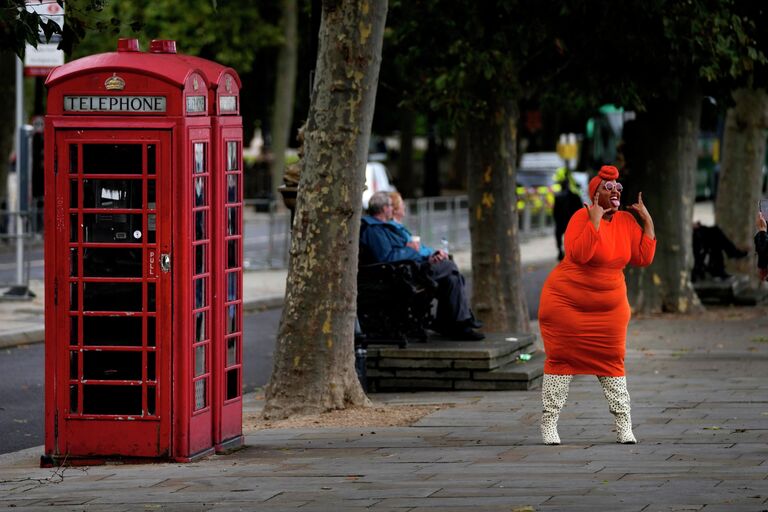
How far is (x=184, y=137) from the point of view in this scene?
8812 millimetres

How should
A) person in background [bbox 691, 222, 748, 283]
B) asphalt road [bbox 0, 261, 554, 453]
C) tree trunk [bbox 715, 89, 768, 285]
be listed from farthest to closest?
tree trunk [bbox 715, 89, 768, 285]
person in background [bbox 691, 222, 748, 283]
asphalt road [bbox 0, 261, 554, 453]

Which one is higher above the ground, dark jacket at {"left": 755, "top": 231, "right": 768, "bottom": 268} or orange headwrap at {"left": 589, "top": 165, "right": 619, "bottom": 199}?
orange headwrap at {"left": 589, "top": 165, "right": 619, "bottom": 199}

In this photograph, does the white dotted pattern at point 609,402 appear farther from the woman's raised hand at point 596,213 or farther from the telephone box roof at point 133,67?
the telephone box roof at point 133,67

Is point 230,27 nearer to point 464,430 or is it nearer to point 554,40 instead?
point 554,40

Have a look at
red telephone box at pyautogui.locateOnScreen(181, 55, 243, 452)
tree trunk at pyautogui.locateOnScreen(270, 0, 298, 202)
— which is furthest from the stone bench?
tree trunk at pyautogui.locateOnScreen(270, 0, 298, 202)

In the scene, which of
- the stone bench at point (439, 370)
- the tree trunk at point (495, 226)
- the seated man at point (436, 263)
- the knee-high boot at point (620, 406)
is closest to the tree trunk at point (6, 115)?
the tree trunk at point (495, 226)

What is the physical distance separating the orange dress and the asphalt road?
147 inches

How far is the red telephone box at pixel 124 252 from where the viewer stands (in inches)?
348

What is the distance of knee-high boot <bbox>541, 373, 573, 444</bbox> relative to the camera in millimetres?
9438

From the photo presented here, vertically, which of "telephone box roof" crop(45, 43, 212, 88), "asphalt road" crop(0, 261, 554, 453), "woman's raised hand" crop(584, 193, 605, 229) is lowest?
"asphalt road" crop(0, 261, 554, 453)

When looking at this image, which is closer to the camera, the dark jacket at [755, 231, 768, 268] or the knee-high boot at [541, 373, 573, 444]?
the dark jacket at [755, 231, 768, 268]

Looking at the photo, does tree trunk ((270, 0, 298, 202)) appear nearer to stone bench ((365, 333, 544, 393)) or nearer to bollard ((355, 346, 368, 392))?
stone bench ((365, 333, 544, 393))

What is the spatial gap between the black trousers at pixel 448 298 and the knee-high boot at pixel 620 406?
372 centimetres

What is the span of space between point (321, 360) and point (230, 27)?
1400 inches
